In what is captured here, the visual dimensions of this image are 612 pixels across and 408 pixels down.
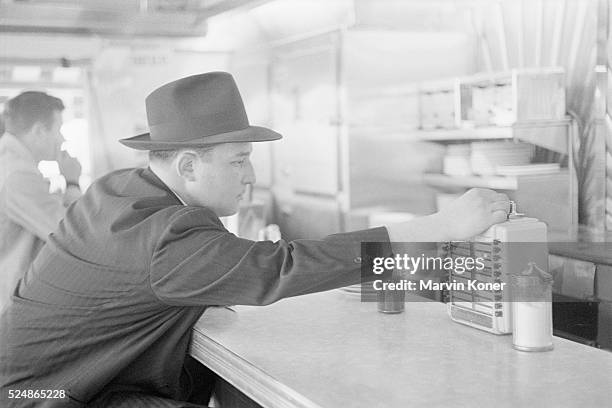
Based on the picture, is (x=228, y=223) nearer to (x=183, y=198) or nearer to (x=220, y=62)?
(x=183, y=198)

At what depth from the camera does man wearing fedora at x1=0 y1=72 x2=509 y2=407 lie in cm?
185

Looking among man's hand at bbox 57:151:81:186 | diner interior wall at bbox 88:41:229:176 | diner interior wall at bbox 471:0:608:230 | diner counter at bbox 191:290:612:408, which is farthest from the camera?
diner interior wall at bbox 88:41:229:176

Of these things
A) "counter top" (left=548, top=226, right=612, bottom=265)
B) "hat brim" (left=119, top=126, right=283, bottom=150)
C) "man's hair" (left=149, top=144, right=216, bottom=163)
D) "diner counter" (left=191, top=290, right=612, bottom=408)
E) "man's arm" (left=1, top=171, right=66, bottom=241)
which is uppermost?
"hat brim" (left=119, top=126, right=283, bottom=150)

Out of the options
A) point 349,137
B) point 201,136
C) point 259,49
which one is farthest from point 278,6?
point 201,136

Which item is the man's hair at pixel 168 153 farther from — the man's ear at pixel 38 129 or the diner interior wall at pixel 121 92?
the diner interior wall at pixel 121 92

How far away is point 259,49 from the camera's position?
245 inches

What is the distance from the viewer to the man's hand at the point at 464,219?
6.04ft

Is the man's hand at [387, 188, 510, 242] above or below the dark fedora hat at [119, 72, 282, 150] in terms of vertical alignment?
below

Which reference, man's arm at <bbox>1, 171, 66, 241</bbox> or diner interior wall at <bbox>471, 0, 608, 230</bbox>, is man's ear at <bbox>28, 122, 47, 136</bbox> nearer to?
man's arm at <bbox>1, 171, 66, 241</bbox>

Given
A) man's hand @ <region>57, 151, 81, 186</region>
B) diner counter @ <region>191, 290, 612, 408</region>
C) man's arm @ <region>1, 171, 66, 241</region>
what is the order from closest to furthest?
diner counter @ <region>191, 290, 612, 408</region> < man's arm @ <region>1, 171, 66, 241</region> < man's hand @ <region>57, 151, 81, 186</region>

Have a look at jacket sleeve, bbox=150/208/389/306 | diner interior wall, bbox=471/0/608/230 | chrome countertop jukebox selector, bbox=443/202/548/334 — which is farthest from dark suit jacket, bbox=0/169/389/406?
diner interior wall, bbox=471/0/608/230

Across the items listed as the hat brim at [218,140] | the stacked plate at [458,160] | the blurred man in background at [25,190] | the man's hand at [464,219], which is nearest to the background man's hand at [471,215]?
the man's hand at [464,219]

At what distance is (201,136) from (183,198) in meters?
0.17

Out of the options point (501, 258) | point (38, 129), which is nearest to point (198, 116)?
point (501, 258)
